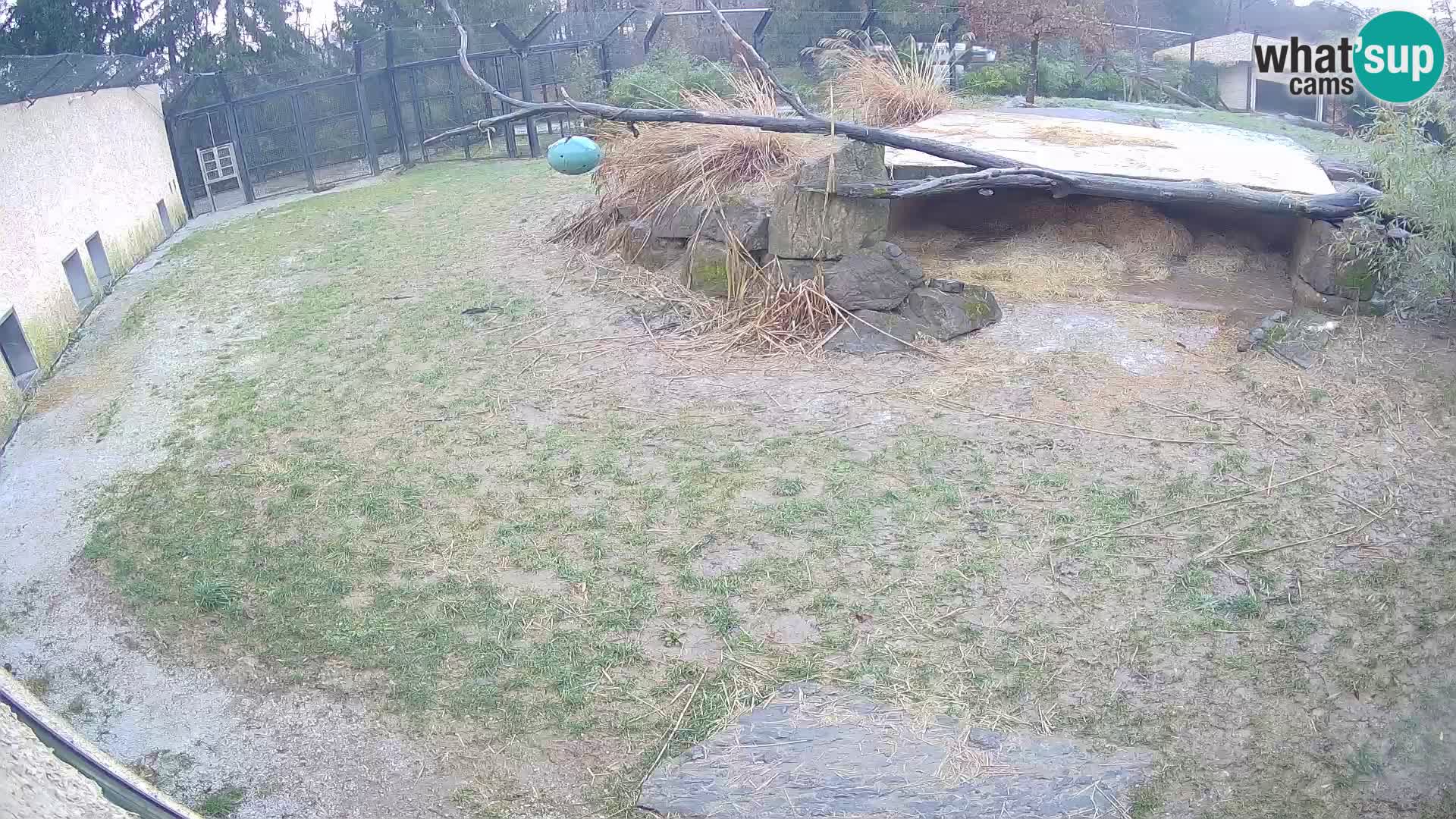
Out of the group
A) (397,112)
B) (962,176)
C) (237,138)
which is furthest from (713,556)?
(397,112)

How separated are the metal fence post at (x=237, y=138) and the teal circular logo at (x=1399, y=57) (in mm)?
11971

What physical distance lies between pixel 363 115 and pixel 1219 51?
18.1 metres

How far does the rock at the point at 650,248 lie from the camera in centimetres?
779

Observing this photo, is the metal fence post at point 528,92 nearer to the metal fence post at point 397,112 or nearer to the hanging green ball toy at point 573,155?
the metal fence post at point 397,112

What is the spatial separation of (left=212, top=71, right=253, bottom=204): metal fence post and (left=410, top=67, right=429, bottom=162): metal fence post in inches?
105

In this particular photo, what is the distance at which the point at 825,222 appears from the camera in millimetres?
6516

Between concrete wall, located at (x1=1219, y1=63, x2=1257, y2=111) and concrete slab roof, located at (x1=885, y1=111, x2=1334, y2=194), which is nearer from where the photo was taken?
concrete slab roof, located at (x1=885, y1=111, x2=1334, y2=194)

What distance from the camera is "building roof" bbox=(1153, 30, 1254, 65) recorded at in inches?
872

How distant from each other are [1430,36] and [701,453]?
5.01m

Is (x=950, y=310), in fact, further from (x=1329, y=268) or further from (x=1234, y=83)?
(x=1234, y=83)

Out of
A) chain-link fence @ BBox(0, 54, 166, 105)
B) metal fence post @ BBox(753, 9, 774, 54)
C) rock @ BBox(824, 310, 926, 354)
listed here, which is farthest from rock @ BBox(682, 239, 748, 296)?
metal fence post @ BBox(753, 9, 774, 54)

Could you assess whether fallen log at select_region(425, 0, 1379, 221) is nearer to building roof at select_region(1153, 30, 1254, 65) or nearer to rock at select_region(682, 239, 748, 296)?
rock at select_region(682, 239, 748, 296)

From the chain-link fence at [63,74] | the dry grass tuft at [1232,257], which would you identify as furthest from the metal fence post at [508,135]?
the dry grass tuft at [1232,257]

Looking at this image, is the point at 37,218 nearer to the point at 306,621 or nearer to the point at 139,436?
the point at 139,436
